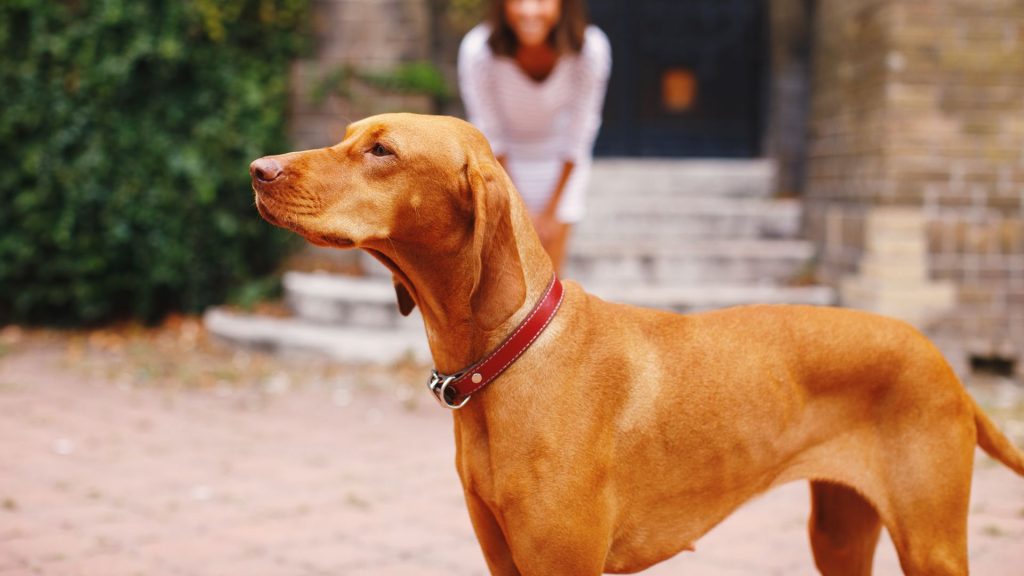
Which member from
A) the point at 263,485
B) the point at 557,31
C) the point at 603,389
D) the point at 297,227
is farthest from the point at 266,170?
the point at 263,485

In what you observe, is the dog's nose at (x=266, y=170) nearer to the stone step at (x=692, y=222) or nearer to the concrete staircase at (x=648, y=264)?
the concrete staircase at (x=648, y=264)

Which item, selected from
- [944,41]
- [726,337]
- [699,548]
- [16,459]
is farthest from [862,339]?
[944,41]

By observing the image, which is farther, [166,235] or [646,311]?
[166,235]

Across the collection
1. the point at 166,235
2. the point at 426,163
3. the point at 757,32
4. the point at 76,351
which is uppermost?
the point at 757,32

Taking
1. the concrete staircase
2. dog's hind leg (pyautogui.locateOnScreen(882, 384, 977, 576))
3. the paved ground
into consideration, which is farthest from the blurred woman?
the concrete staircase

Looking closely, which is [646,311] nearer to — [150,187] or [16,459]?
[16,459]

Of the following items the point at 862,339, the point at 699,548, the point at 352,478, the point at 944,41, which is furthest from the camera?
the point at 944,41

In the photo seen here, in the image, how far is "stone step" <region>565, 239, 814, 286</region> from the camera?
8102 millimetres

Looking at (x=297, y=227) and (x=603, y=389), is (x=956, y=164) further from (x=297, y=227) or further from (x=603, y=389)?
(x=297, y=227)

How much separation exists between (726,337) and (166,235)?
7268 mm

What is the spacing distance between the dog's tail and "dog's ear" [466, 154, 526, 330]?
4.17ft

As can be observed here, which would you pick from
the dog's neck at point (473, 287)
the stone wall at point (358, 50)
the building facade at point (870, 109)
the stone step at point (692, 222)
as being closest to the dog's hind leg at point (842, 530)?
the dog's neck at point (473, 287)

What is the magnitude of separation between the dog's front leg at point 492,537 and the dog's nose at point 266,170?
2.76 ft

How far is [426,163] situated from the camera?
88.4 inches
